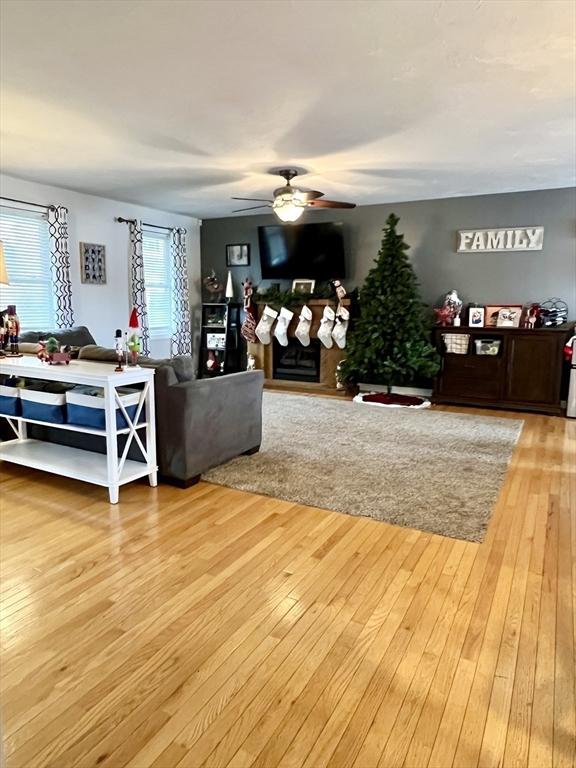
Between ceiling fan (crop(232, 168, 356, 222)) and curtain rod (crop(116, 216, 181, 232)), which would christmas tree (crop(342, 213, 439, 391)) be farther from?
curtain rod (crop(116, 216, 181, 232))

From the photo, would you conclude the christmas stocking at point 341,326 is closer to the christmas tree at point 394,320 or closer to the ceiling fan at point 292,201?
the christmas tree at point 394,320

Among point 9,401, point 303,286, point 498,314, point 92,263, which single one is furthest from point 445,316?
point 9,401

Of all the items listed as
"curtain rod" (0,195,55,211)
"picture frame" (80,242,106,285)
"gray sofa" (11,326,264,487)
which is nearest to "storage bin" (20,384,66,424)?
"gray sofa" (11,326,264,487)

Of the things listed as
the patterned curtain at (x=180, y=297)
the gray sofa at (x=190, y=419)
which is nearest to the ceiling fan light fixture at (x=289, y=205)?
the gray sofa at (x=190, y=419)

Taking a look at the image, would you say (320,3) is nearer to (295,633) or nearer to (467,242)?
(295,633)

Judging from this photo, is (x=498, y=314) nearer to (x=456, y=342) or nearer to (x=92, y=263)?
(x=456, y=342)

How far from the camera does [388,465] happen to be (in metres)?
3.72

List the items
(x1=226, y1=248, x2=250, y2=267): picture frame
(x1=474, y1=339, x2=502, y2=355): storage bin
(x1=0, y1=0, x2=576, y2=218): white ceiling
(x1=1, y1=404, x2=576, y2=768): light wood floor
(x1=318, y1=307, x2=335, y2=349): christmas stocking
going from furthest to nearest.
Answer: (x1=226, y1=248, x2=250, y2=267): picture frame
(x1=318, y1=307, x2=335, y2=349): christmas stocking
(x1=474, y1=339, x2=502, y2=355): storage bin
(x1=0, y1=0, x2=576, y2=218): white ceiling
(x1=1, y1=404, x2=576, y2=768): light wood floor

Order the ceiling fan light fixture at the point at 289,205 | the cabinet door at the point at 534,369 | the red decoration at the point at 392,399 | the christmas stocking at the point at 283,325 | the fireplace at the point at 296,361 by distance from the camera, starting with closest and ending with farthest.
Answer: the ceiling fan light fixture at the point at 289,205, the cabinet door at the point at 534,369, the red decoration at the point at 392,399, the christmas stocking at the point at 283,325, the fireplace at the point at 296,361

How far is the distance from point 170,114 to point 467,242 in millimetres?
4119

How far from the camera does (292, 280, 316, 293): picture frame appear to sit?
281 inches

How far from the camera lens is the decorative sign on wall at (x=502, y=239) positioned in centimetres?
584

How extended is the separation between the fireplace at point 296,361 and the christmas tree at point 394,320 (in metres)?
1.15

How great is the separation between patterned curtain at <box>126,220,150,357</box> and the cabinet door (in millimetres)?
4607
